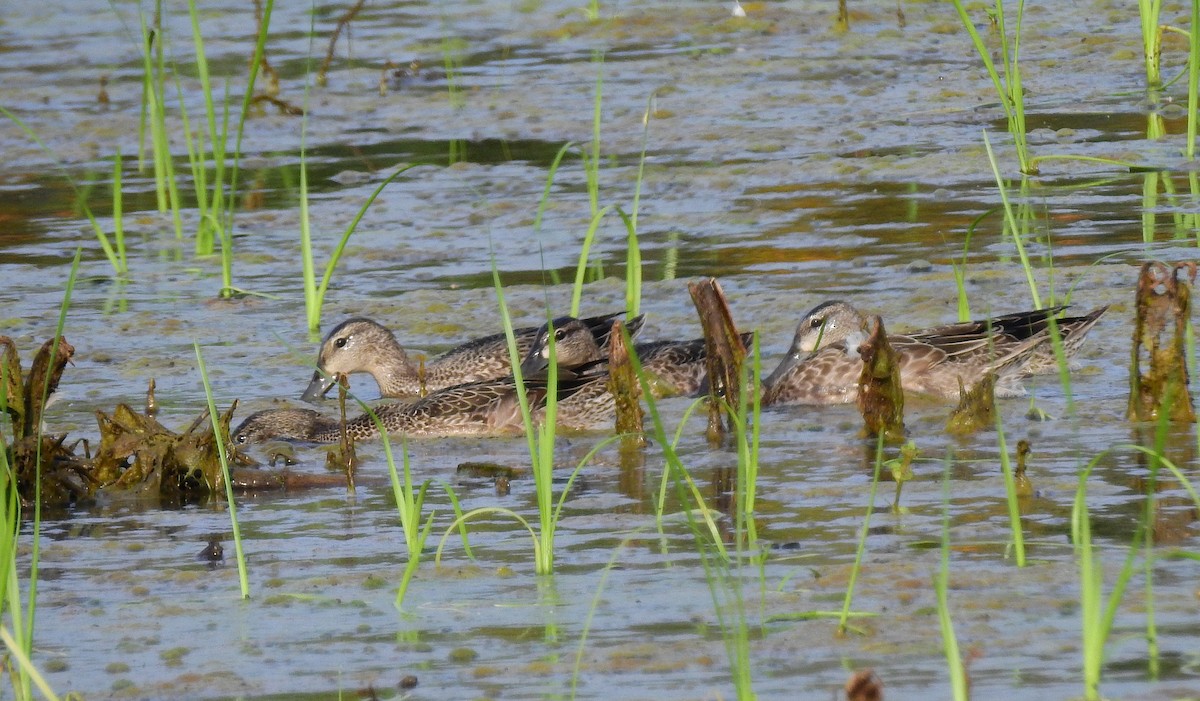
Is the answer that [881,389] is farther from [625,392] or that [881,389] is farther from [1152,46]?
[1152,46]

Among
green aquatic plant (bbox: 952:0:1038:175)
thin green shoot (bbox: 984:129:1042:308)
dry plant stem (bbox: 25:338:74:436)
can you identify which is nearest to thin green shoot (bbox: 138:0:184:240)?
dry plant stem (bbox: 25:338:74:436)

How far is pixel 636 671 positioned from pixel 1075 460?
2.15m

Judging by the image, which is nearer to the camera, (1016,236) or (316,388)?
(1016,236)

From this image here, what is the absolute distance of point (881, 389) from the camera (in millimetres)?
6508

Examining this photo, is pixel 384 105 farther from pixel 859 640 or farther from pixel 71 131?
pixel 859 640

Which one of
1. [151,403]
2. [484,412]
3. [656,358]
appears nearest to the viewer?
[151,403]

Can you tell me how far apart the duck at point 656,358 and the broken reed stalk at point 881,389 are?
1116 mm

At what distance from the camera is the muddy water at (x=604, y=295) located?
441 centimetres

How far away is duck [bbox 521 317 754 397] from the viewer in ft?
25.2

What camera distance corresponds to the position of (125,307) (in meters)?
9.29

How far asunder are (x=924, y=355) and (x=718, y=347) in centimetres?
102

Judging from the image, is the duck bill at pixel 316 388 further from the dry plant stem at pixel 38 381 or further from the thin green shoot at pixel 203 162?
the dry plant stem at pixel 38 381

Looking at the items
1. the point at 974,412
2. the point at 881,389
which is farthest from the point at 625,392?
the point at 974,412

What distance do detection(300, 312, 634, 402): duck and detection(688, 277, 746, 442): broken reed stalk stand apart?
1091 millimetres
